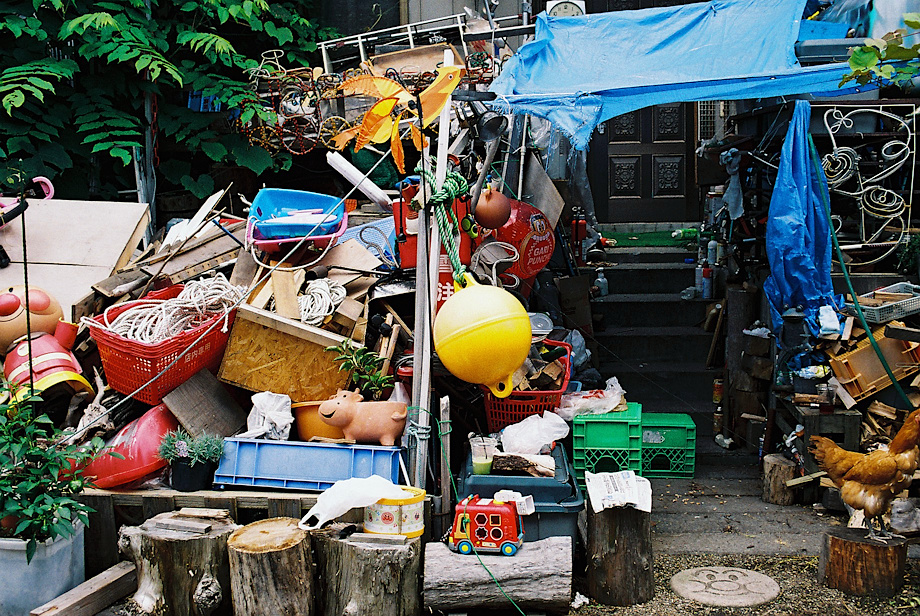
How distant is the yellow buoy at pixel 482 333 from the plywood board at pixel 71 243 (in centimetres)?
379

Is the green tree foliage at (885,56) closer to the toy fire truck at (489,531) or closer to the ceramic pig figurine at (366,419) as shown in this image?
the toy fire truck at (489,531)

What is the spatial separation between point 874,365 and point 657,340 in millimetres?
3375

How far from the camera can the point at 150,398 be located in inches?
230

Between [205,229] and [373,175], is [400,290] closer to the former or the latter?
[205,229]

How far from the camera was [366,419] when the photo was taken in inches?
216

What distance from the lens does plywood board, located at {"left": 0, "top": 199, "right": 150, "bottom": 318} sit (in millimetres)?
7238

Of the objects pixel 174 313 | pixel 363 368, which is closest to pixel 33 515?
pixel 174 313

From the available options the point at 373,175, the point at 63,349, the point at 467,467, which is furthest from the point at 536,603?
the point at 373,175

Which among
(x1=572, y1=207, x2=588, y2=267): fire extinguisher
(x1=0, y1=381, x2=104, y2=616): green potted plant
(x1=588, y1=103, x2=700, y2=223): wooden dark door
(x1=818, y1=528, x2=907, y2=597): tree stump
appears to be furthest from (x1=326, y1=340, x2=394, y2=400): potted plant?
(x1=588, y1=103, x2=700, y2=223): wooden dark door

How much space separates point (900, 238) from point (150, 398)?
21.1 ft

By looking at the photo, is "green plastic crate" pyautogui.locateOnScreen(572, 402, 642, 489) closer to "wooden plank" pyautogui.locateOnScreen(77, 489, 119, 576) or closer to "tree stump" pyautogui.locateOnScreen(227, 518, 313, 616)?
"tree stump" pyautogui.locateOnScreen(227, 518, 313, 616)

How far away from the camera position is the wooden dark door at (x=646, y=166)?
40.8 ft

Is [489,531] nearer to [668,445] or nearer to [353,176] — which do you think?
[668,445]

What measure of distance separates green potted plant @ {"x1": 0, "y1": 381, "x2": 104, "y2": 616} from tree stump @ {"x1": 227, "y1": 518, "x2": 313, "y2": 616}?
3.58 feet
